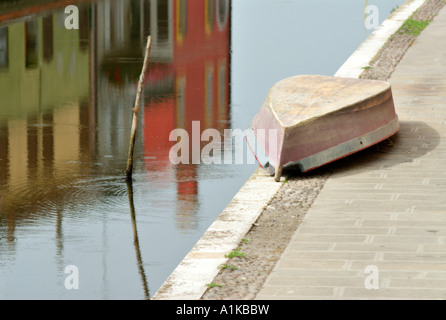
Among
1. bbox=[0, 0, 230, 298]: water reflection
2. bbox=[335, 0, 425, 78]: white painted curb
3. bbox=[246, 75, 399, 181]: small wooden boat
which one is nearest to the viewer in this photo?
bbox=[0, 0, 230, 298]: water reflection

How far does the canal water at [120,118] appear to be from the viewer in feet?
34.9

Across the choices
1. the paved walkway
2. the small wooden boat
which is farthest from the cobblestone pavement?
the small wooden boat

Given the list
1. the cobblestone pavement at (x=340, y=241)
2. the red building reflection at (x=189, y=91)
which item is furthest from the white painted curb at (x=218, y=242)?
the red building reflection at (x=189, y=91)

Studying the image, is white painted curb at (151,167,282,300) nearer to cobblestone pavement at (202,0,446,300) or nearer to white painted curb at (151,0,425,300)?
white painted curb at (151,0,425,300)

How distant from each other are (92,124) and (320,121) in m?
5.83

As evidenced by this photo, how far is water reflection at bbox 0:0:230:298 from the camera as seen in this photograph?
36.9ft

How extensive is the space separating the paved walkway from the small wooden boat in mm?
304

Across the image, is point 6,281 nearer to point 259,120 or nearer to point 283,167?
point 283,167

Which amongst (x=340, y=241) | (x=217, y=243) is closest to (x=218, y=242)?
(x=217, y=243)

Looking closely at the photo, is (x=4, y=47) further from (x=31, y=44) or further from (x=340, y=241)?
(x=340, y=241)

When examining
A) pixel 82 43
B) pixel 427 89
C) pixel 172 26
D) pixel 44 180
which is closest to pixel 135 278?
pixel 44 180

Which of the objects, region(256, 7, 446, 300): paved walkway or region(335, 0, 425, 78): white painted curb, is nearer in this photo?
region(256, 7, 446, 300): paved walkway

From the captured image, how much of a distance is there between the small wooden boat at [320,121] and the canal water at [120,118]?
100 centimetres
